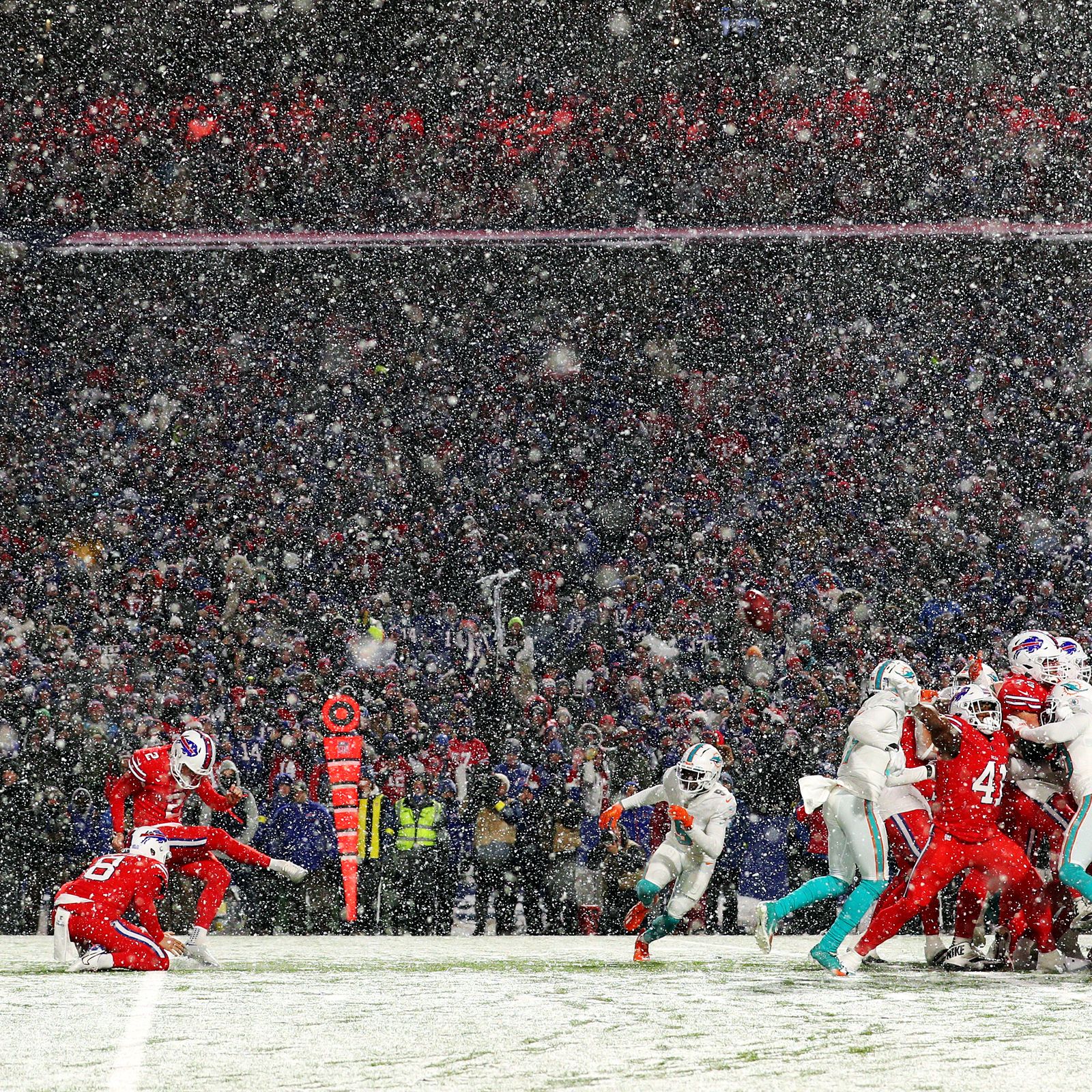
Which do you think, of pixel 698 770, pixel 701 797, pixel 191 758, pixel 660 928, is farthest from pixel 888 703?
pixel 191 758

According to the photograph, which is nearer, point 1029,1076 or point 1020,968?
point 1029,1076

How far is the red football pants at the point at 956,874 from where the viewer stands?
306 inches

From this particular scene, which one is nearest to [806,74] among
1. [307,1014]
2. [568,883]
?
[568,883]

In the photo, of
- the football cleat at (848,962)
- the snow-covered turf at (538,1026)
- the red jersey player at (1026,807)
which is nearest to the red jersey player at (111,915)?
the snow-covered turf at (538,1026)

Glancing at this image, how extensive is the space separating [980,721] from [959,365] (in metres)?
14.9

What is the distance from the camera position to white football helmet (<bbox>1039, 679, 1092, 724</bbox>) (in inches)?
316

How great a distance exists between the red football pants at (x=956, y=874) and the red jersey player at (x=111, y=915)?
3.65 metres

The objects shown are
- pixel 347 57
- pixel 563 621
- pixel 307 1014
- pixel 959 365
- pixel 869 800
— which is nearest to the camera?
pixel 307 1014

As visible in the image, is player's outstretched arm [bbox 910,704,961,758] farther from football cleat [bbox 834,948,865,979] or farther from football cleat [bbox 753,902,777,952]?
football cleat [bbox 753,902,777,952]

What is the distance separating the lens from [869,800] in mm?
7836

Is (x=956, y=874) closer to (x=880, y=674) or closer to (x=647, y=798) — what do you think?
(x=880, y=674)

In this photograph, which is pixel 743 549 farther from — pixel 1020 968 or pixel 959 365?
pixel 1020 968

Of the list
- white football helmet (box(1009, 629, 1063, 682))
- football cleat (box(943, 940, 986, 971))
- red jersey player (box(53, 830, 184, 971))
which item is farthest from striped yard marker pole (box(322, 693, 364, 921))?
white football helmet (box(1009, 629, 1063, 682))

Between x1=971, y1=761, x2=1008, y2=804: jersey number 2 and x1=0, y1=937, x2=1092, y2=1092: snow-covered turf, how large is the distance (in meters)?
0.87
